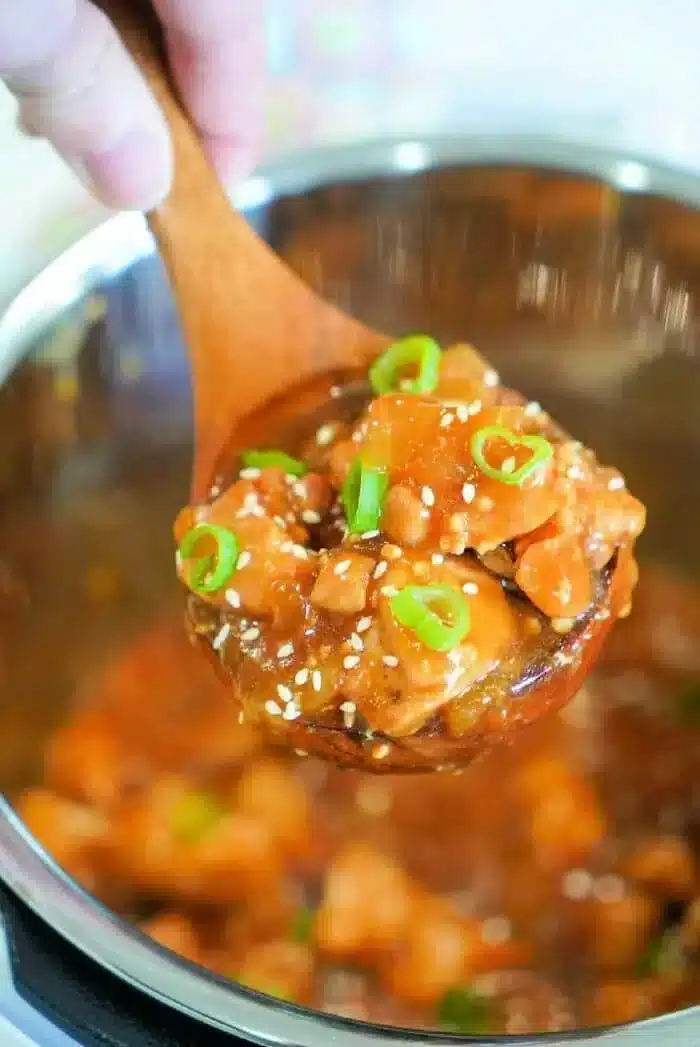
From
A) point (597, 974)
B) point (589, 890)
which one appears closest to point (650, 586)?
point (589, 890)

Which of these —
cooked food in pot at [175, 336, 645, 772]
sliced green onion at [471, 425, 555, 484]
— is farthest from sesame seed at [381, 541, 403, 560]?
sliced green onion at [471, 425, 555, 484]

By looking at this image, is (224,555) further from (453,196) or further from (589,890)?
(589,890)

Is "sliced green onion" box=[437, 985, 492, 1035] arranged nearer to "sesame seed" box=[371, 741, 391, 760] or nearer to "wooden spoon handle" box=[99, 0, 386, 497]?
"sesame seed" box=[371, 741, 391, 760]

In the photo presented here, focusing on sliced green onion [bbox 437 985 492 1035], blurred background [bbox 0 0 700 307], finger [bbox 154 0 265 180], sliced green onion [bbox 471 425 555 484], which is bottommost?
sliced green onion [bbox 437 985 492 1035]

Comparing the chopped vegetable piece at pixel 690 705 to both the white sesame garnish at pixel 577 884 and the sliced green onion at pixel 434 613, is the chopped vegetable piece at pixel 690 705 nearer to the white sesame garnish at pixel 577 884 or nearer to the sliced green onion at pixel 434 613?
the white sesame garnish at pixel 577 884

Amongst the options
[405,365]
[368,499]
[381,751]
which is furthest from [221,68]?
[381,751]

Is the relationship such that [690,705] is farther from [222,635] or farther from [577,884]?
[222,635]

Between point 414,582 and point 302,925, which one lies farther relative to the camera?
point 302,925
